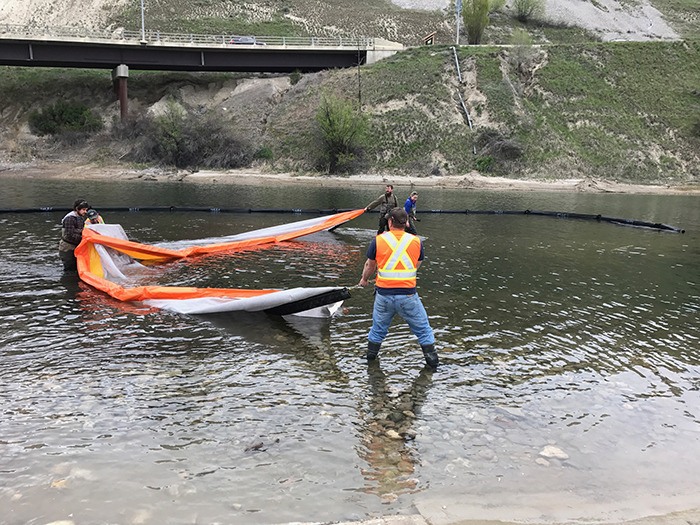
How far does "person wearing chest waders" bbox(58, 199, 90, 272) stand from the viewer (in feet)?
41.7

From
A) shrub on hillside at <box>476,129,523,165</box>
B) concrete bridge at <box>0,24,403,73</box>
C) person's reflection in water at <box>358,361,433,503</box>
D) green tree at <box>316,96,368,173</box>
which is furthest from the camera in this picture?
concrete bridge at <box>0,24,403,73</box>

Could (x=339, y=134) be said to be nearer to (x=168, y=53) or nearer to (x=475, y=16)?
(x=168, y=53)

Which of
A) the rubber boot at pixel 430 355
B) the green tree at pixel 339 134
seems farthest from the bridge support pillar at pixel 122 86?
the rubber boot at pixel 430 355

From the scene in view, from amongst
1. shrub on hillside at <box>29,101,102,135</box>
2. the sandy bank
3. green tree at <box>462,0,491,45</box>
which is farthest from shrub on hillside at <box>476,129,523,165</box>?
shrub on hillside at <box>29,101,102,135</box>

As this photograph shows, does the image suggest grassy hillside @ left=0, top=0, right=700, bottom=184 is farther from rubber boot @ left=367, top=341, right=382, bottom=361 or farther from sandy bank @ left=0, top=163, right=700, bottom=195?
rubber boot @ left=367, top=341, right=382, bottom=361

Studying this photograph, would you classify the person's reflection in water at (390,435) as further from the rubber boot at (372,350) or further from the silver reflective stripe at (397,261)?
the silver reflective stripe at (397,261)

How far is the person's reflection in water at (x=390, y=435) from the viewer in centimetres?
527

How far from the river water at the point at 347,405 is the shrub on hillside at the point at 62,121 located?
48.3 metres

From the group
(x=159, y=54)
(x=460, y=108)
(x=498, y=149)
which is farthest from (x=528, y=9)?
(x=159, y=54)

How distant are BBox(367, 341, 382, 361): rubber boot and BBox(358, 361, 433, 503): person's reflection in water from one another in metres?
0.16

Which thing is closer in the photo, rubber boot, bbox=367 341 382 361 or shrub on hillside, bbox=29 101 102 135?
rubber boot, bbox=367 341 382 361

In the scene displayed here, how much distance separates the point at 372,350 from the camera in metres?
8.09

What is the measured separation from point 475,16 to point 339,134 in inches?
1322

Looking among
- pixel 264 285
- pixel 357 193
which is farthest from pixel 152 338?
pixel 357 193
